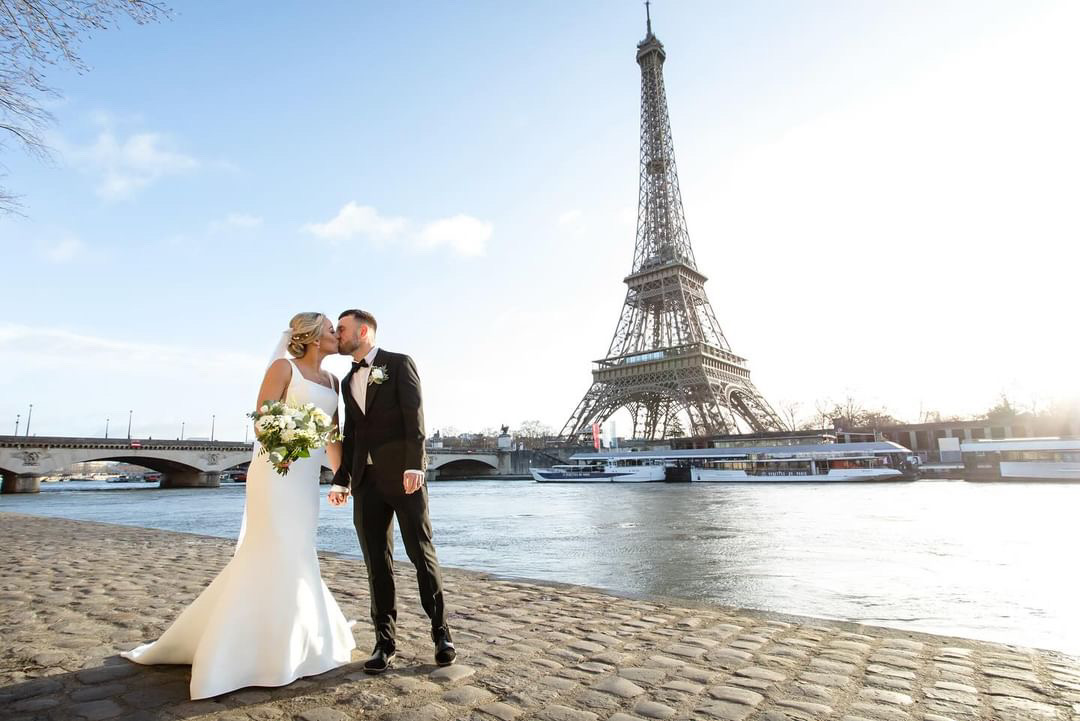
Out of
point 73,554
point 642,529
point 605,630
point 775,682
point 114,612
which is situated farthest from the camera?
point 642,529

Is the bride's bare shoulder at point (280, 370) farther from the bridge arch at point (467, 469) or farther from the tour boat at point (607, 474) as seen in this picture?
the bridge arch at point (467, 469)

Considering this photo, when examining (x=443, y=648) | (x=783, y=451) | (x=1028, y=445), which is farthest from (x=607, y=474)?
(x=443, y=648)

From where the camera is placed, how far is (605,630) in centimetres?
445

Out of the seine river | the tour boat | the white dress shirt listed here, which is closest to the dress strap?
the white dress shirt

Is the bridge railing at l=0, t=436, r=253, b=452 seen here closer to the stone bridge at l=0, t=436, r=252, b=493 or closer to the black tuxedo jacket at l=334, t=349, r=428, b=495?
the stone bridge at l=0, t=436, r=252, b=493

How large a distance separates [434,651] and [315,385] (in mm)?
1831

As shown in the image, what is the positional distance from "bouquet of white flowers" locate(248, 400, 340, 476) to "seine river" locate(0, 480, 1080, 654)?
14.5ft

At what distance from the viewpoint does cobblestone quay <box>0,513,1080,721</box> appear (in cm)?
286

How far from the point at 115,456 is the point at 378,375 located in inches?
2275

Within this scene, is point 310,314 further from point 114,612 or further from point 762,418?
point 762,418

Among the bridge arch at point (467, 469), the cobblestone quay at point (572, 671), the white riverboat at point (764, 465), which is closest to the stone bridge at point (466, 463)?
the bridge arch at point (467, 469)

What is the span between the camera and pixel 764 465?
4734cm

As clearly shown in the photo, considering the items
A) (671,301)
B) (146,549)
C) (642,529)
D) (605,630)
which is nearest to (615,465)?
(671,301)

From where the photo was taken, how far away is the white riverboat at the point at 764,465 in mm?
43281
